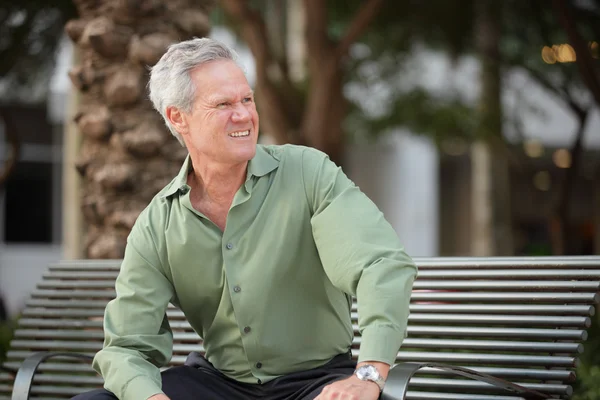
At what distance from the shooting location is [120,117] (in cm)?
566

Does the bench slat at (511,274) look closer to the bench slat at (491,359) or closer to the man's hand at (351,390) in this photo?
the bench slat at (491,359)

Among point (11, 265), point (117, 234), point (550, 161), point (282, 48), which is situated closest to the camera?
point (117, 234)

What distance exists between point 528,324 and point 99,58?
10.6ft

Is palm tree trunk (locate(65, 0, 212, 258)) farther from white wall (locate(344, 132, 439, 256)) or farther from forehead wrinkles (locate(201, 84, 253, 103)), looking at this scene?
white wall (locate(344, 132, 439, 256))

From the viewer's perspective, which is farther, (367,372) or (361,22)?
(361,22)

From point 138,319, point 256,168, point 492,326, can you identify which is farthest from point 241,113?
point 492,326

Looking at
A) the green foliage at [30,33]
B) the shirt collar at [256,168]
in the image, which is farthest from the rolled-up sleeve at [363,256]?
the green foliage at [30,33]

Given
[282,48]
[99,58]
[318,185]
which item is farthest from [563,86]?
[318,185]

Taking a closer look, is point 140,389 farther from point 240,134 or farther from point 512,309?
point 512,309

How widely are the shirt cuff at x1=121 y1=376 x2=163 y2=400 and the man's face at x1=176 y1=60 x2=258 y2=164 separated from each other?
2.29ft

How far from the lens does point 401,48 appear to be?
11.4 meters

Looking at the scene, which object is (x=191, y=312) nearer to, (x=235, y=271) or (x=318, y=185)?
(x=235, y=271)

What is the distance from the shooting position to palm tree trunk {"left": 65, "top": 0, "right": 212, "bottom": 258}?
5.55 meters

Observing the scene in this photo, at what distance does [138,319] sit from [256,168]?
59 cm
